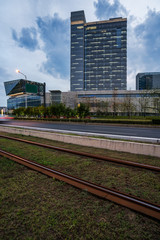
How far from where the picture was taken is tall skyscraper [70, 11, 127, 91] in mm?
128000

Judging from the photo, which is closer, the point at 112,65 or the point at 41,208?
the point at 41,208

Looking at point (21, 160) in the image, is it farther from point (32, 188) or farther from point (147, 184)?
point (147, 184)

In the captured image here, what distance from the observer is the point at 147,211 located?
2.37 metres

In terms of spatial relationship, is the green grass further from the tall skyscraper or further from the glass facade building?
the tall skyscraper

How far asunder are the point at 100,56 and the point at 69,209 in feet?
481

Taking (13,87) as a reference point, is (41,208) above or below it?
below

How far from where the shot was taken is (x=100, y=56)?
132m

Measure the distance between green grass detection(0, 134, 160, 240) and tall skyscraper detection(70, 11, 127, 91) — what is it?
12969cm

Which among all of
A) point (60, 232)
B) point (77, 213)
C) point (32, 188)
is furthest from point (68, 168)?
→ point (60, 232)

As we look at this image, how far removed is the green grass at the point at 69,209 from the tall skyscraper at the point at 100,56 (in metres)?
130

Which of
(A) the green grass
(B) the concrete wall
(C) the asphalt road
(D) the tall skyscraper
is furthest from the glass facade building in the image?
(A) the green grass

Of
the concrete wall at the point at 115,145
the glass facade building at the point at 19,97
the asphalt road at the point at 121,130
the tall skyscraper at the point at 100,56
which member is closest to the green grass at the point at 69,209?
the concrete wall at the point at 115,145

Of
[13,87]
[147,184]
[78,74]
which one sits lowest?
[147,184]

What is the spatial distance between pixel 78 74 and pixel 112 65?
34.6m
